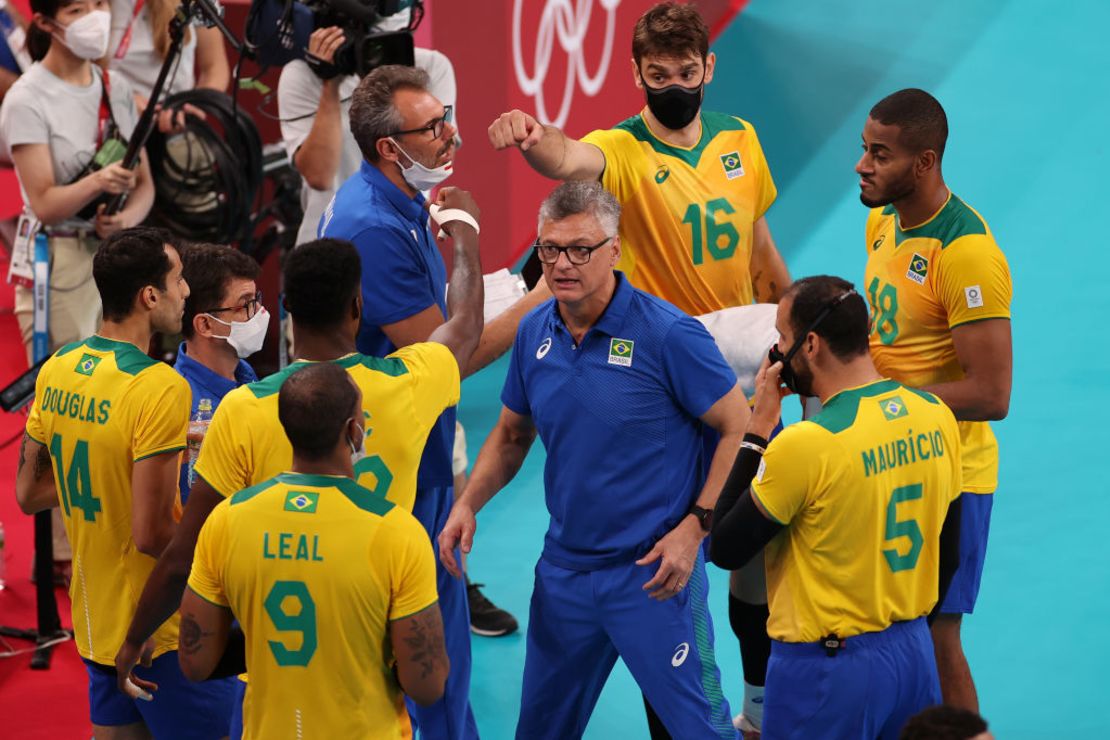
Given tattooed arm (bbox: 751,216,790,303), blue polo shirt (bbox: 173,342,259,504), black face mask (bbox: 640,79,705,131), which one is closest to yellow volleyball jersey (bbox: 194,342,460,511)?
blue polo shirt (bbox: 173,342,259,504)

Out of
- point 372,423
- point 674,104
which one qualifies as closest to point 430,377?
point 372,423

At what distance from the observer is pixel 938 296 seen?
5.04 m

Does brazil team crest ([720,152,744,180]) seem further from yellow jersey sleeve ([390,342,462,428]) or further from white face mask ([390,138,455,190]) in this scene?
yellow jersey sleeve ([390,342,462,428])

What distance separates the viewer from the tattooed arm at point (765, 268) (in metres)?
5.82

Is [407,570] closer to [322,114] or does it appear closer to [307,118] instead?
[322,114]

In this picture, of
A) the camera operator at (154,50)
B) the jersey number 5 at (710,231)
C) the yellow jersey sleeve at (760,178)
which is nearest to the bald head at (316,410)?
the jersey number 5 at (710,231)

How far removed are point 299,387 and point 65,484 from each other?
1.32 metres

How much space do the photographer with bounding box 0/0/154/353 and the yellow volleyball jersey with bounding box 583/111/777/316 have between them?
9.67 ft

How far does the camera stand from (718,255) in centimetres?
555

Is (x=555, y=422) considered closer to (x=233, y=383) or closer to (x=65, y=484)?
(x=233, y=383)

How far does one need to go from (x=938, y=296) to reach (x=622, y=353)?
120 centimetres

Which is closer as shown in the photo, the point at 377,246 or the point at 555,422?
the point at 555,422

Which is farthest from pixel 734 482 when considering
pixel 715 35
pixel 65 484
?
pixel 715 35

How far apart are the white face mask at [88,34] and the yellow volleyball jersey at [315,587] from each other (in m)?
4.23
